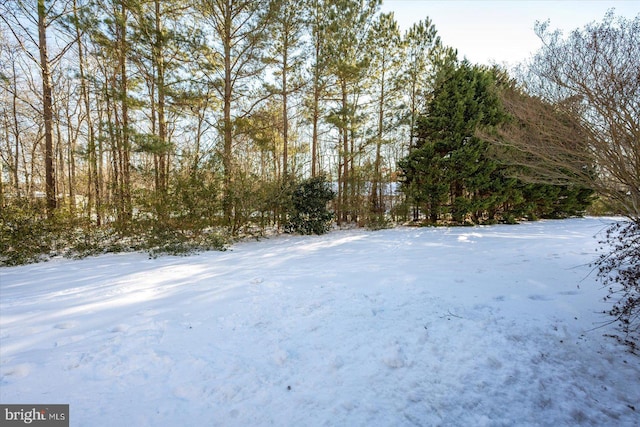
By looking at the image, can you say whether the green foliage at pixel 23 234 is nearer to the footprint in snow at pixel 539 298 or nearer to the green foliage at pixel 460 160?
the footprint in snow at pixel 539 298

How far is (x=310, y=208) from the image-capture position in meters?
9.44

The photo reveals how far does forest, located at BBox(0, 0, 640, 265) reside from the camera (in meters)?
4.30

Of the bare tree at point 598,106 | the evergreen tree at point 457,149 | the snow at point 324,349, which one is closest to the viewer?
the snow at point 324,349

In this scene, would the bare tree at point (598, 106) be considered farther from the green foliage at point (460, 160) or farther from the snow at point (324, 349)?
the green foliage at point (460, 160)

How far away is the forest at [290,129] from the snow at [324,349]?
207 cm

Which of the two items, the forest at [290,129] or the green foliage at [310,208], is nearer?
the forest at [290,129]

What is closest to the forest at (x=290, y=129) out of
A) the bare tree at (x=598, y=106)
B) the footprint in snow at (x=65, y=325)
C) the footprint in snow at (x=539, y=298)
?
the bare tree at (x=598, y=106)

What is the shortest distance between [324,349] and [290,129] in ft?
36.8

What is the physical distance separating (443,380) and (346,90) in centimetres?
1142

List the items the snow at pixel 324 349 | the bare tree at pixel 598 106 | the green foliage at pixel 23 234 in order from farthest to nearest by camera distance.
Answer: the green foliage at pixel 23 234 < the bare tree at pixel 598 106 < the snow at pixel 324 349

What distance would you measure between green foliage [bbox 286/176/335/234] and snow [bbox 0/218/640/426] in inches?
191

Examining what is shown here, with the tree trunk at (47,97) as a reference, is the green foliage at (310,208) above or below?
below

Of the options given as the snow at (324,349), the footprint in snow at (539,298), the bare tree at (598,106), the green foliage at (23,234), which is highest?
the bare tree at (598,106)

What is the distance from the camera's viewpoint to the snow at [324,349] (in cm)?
183
